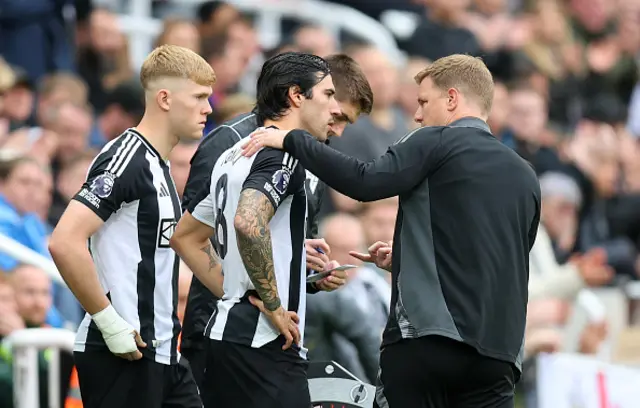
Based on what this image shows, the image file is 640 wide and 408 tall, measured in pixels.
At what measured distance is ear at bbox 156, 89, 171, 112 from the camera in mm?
5836

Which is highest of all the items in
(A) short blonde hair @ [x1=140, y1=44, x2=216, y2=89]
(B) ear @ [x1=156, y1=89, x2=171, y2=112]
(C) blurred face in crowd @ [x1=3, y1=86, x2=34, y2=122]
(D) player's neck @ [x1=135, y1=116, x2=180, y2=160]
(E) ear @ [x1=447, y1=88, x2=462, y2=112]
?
(A) short blonde hair @ [x1=140, y1=44, x2=216, y2=89]

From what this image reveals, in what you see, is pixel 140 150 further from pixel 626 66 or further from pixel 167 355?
pixel 626 66

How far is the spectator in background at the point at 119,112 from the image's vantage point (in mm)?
10570

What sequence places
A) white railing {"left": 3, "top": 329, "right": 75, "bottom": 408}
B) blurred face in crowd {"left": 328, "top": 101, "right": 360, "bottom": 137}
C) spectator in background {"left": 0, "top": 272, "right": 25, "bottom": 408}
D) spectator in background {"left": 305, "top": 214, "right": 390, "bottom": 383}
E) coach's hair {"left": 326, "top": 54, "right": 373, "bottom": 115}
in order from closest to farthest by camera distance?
blurred face in crowd {"left": 328, "top": 101, "right": 360, "bottom": 137} < coach's hair {"left": 326, "top": 54, "right": 373, "bottom": 115} < white railing {"left": 3, "top": 329, "right": 75, "bottom": 408} < spectator in background {"left": 0, "top": 272, "right": 25, "bottom": 408} < spectator in background {"left": 305, "top": 214, "right": 390, "bottom": 383}

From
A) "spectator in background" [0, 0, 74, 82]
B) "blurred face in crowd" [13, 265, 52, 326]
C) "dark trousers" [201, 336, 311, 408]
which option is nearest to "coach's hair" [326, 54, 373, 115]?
"dark trousers" [201, 336, 311, 408]

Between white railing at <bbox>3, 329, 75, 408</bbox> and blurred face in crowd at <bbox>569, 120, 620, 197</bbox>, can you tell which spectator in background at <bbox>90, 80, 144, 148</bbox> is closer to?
white railing at <bbox>3, 329, 75, 408</bbox>

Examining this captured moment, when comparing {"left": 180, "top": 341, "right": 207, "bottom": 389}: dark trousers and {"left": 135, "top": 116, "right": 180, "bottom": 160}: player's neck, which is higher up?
{"left": 135, "top": 116, "right": 180, "bottom": 160}: player's neck

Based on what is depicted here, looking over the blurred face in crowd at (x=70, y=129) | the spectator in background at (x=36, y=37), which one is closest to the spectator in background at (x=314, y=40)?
the spectator in background at (x=36, y=37)

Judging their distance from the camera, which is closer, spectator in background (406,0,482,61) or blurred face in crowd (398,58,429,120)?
blurred face in crowd (398,58,429,120)

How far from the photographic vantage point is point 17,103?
34.0 ft

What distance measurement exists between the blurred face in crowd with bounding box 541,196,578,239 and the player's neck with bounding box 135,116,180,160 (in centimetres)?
670

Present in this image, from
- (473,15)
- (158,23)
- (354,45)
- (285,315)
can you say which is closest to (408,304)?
(285,315)

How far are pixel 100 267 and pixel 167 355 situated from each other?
0.48 m

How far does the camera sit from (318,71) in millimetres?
5609
